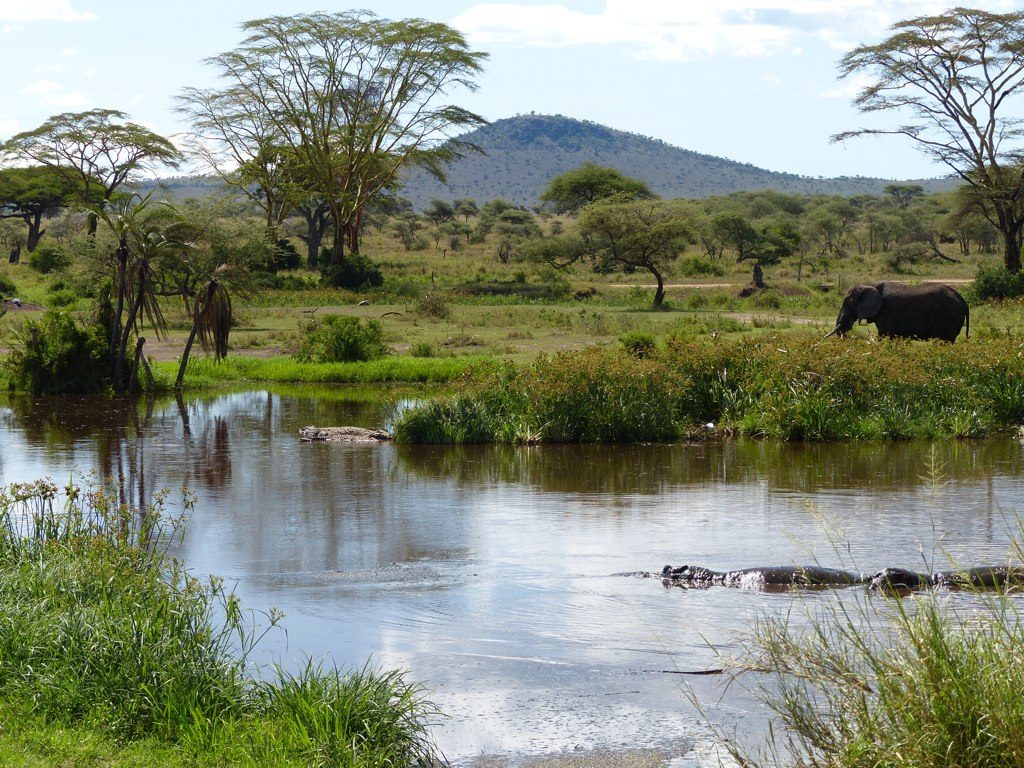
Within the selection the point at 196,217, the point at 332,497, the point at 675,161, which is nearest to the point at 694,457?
the point at 332,497

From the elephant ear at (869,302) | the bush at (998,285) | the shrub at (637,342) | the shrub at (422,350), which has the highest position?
the bush at (998,285)

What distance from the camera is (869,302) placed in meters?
23.4

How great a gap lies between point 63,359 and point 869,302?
14620 millimetres

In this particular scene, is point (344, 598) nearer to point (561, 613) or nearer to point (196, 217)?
point (561, 613)

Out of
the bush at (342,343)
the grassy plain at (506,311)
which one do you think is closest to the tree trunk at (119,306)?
the grassy plain at (506,311)

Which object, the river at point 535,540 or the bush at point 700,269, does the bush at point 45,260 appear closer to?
the bush at point 700,269

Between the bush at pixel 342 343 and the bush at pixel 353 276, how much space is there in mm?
17672

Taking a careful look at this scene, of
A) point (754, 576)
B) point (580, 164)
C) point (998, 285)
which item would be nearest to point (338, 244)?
point (998, 285)

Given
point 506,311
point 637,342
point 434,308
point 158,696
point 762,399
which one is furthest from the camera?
point 506,311

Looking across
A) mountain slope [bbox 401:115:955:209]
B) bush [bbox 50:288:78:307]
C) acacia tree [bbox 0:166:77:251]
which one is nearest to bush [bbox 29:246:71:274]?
bush [bbox 50:288:78:307]

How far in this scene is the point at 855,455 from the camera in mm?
14680

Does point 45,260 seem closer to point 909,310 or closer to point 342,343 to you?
point 342,343

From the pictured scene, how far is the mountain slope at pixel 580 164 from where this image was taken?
510 ft

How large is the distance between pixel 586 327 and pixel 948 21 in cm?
1955
